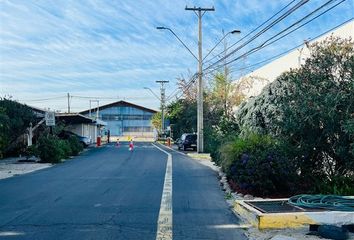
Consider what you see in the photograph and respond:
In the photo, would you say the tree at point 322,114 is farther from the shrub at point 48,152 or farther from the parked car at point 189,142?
the parked car at point 189,142

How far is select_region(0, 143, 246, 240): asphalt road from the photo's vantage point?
771 cm

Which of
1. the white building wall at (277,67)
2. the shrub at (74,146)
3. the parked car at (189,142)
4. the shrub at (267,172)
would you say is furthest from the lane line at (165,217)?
the parked car at (189,142)

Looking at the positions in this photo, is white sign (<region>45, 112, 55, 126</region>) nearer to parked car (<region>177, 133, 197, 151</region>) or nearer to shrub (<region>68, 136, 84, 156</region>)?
shrub (<region>68, 136, 84, 156</region>)

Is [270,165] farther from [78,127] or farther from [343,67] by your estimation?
[78,127]

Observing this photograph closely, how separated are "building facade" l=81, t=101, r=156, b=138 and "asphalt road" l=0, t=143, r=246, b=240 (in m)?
96.4

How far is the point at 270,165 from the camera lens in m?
11.6

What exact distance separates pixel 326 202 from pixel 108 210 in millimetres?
4317

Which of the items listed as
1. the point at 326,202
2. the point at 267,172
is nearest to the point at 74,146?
the point at 267,172

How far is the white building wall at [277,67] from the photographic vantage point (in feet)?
60.2

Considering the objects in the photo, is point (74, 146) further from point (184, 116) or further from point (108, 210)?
point (108, 210)

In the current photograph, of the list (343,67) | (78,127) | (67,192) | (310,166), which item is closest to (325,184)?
(310,166)

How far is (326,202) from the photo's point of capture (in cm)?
898

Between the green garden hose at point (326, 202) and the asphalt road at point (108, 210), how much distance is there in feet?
4.28

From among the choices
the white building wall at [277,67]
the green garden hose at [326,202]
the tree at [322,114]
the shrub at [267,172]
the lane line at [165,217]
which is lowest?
the lane line at [165,217]
